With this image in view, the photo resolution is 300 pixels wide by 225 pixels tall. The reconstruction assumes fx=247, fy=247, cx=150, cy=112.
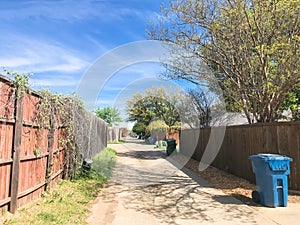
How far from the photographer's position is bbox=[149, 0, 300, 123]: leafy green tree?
23.4ft

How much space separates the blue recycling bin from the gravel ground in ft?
1.10

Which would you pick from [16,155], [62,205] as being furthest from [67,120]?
[16,155]

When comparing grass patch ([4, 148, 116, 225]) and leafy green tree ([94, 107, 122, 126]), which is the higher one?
leafy green tree ([94, 107, 122, 126])

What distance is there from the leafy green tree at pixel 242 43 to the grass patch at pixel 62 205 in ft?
18.6

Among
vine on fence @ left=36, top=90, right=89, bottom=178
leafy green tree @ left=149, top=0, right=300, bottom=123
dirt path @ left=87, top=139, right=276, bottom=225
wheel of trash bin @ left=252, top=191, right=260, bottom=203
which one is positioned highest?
leafy green tree @ left=149, top=0, right=300, bottom=123

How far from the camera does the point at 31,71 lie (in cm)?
446

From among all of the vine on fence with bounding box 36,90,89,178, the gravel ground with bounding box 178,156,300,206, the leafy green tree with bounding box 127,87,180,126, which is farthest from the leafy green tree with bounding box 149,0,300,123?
the leafy green tree with bounding box 127,87,180,126

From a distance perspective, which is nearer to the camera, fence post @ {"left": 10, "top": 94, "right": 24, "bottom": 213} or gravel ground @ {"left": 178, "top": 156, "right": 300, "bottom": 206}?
fence post @ {"left": 10, "top": 94, "right": 24, "bottom": 213}

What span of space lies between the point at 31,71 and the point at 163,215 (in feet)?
11.9

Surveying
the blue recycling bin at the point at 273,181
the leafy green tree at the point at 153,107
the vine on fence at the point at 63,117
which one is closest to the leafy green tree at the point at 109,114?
the leafy green tree at the point at 153,107

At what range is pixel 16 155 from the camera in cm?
400

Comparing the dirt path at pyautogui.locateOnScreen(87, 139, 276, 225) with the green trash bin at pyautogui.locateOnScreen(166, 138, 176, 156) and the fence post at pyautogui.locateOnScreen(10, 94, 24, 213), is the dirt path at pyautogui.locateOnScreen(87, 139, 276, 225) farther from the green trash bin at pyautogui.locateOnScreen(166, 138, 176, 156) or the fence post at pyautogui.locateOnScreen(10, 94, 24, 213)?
the green trash bin at pyautogui.locateOnScreen(166, 138, 176, 156)

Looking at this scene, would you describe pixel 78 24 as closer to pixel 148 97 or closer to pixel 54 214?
pixel 54 214

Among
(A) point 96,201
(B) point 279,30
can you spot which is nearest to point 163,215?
(A) point 96,201
